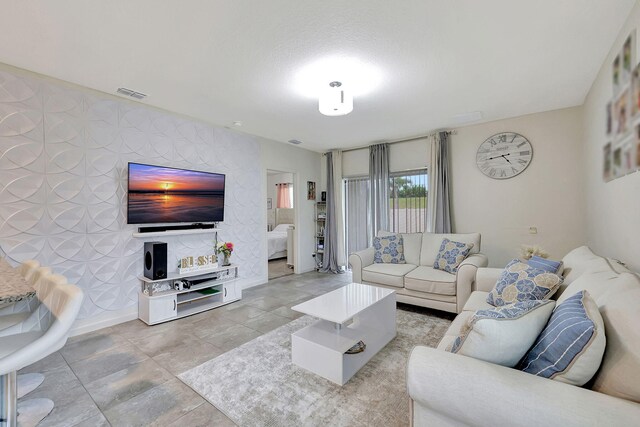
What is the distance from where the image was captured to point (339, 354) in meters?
1.99

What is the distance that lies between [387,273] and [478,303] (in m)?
1.40

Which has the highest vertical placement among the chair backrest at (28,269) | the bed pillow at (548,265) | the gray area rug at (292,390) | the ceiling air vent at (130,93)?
the ceiling air vent at (130,93)

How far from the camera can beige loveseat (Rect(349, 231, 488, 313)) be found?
3125 mm

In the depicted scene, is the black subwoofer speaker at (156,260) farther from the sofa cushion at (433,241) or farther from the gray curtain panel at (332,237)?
the sofa cushion at (433,241)

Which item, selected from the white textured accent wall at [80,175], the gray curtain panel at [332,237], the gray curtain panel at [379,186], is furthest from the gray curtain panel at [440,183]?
the white textured accent wall at [80,175]

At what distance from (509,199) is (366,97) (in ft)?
8.67

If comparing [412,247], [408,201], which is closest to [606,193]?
[412,247]

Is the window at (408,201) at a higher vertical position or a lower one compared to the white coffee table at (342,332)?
higher

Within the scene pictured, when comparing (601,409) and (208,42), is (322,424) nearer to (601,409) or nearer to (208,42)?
A: (601,409)

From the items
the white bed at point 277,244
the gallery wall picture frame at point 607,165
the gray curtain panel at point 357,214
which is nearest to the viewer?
the gallery wall picture frame at point 607,165

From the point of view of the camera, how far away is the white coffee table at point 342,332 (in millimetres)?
2061

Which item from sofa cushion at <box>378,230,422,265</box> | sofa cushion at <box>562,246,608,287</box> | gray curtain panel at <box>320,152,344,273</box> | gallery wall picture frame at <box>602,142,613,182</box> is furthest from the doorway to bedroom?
gallery wall picture frame at <box>602,142,613,182</box>

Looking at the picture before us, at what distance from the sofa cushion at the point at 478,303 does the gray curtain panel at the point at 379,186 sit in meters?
2.69

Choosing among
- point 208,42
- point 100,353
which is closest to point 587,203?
point 208,42
